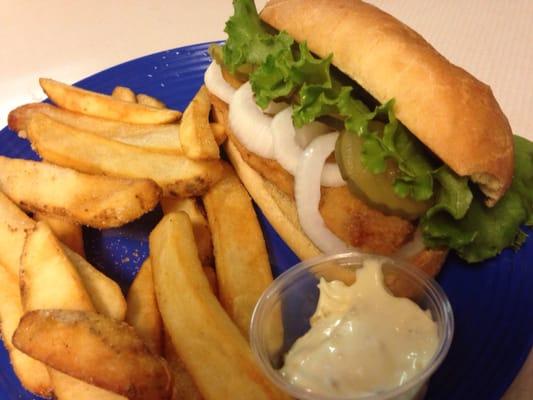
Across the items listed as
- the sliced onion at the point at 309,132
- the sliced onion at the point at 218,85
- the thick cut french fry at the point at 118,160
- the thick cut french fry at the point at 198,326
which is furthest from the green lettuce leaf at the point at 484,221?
the sliced onion at the point at 218,85

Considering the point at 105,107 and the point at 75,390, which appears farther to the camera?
the point at 105,107

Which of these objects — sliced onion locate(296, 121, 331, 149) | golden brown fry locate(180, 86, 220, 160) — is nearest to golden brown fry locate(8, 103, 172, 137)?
golden brown fry locate(180, 86, 220, 160)

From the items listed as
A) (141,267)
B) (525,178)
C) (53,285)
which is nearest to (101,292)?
(53,285)

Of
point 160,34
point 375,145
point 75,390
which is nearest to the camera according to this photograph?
point 75,390

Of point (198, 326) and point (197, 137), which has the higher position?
point (197, 137)

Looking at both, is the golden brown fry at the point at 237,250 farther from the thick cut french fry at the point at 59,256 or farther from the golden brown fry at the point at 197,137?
the thick cut french fry at the point at 59,256

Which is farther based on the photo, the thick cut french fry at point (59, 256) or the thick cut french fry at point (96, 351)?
the thick cut french fry at point (59, 256)

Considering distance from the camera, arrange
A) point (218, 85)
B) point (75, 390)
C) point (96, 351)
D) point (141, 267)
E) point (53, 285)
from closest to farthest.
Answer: point (96, 351)
point (75, 390)
point (53, 285)
point (141, 267)
point (218, 85)

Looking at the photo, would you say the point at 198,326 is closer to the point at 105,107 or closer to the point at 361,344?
the point at 361,344
